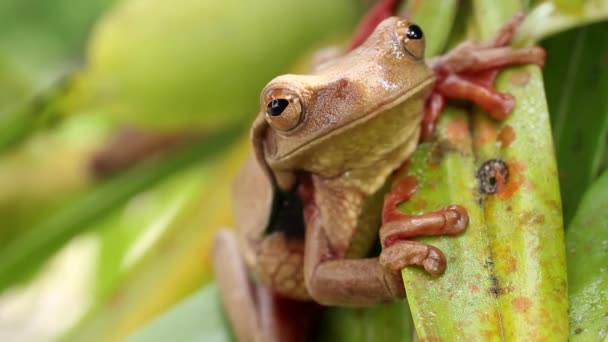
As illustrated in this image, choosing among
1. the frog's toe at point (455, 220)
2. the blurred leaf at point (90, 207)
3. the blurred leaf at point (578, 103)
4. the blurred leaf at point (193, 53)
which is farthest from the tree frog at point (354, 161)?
the blurred leaf at point (90, 207)

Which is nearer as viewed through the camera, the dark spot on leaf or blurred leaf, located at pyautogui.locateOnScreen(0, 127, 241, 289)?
the dark spot on leaf

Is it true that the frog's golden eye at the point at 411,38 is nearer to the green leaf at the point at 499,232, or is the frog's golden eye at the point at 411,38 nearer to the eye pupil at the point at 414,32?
the eye pupil at the point at 414,32

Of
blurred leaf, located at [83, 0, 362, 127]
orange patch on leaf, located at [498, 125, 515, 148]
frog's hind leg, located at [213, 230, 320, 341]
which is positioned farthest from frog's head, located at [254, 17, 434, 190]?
blurred leaf, located at [83, 0, 362, 127]

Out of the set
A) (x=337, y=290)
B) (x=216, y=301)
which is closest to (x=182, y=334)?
(x=216, y=301)

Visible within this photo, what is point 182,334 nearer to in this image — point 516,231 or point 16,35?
point 516,231

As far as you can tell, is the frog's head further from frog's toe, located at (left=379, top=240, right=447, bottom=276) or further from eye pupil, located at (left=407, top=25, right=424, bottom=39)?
frog's toe, located at (left=379, top=240, right=447, bottom=276)

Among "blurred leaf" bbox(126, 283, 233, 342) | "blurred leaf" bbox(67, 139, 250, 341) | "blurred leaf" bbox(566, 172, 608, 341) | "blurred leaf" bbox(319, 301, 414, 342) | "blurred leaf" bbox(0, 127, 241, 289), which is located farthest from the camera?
"blurred leaf" bbox(0, 127, 241, 289)
